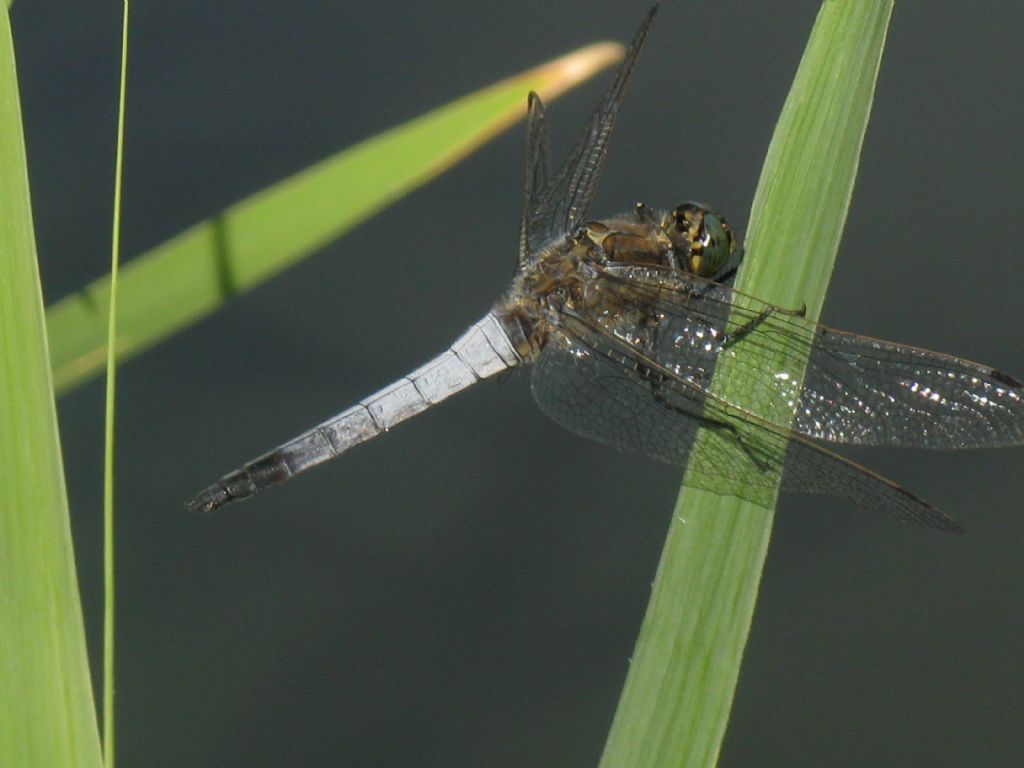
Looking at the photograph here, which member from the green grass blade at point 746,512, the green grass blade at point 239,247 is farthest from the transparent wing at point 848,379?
the green grass blade at point 239,247

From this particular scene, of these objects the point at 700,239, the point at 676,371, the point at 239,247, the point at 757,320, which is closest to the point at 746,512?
the point at 757,320

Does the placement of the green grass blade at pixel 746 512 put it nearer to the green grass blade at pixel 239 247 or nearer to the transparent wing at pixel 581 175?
the green grass blade at pixel 239 247

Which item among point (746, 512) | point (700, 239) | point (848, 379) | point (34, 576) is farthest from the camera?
point (700, 239)

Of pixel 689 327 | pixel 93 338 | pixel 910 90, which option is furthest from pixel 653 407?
pixel 910 90

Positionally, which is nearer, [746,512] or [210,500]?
[746,512]

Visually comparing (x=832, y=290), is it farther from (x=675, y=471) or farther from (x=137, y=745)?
(x=137, y=745)

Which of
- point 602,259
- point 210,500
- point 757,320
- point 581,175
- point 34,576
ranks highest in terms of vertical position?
point 581,175

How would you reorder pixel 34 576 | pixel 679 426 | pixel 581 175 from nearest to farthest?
pixel 34 576
pixel 679 426
pixel 581 175

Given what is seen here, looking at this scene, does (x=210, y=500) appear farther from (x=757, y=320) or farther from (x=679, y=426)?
(x=757, y=320)
